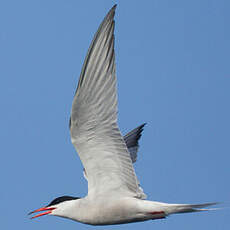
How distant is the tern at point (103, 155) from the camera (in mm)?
3479

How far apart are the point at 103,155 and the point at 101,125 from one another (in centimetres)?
29

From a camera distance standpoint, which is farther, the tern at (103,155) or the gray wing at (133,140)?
the gray wing at (133,140)

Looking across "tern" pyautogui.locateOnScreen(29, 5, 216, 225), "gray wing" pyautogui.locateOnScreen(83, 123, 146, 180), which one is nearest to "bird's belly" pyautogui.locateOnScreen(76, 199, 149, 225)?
"tern" pyautogui.locateOnScreen(29, 5, 216, 225)

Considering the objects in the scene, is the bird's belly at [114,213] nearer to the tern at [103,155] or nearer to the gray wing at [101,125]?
the tern at [103,155]

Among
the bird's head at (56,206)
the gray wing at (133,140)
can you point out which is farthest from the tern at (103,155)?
the gray wing at (133,140)

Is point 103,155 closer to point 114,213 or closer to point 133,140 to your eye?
point 114,213

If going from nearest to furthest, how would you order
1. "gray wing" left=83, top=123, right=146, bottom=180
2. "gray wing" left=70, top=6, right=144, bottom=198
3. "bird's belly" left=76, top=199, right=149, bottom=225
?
"gray wing" left=70, top=6, right=144, bottom=198
"bird's belly" left=76, top=199, right=149, bottom=225
"gray wing" left=83, top=123, right=146, bottom=180

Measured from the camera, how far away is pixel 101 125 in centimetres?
371

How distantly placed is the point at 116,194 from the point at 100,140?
1.80ft

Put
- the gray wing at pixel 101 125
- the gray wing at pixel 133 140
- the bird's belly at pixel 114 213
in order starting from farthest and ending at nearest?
the gray wing at pixel 133 140 → the bird's belly at pixel 114 213 → the gray wing at pixel 101 125

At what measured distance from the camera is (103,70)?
3.52 metres

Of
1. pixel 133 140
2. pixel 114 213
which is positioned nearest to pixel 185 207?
pixel 114 213

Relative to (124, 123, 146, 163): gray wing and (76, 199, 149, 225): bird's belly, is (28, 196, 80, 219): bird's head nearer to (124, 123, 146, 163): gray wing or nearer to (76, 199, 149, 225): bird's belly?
(76, 199, 149, 225): bird's belly

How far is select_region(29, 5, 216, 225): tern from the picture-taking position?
348 centimetres
